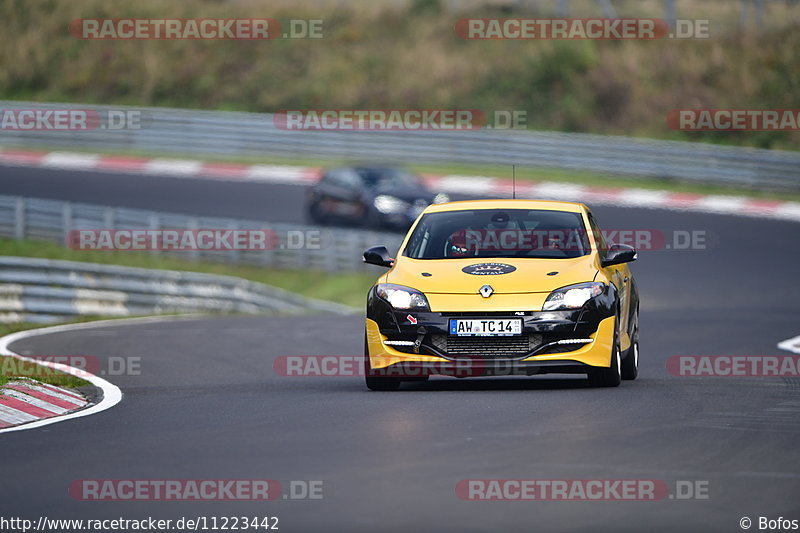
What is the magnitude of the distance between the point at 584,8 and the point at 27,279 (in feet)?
86.9

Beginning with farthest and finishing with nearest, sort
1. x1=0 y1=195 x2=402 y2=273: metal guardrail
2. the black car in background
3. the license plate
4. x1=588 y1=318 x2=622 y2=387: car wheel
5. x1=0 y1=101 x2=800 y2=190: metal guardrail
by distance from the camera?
x1=0 y1=101 x2=800 y2=190: metal guardrail
the black car in background
x1=0 y1=195 x2=402 y2=273: metal guardrail
x1=588 y1=318 x2=622 y2=387: car wheel
the license plate

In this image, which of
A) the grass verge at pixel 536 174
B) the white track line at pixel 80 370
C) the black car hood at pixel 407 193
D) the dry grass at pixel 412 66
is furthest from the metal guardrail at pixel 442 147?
the white track line at pixel 80 370

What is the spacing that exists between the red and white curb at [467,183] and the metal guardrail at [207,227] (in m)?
7.00

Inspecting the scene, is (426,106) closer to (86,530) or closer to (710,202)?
(710,202)

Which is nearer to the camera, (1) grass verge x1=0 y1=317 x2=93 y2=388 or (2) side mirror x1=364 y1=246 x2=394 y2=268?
(2) side mirror x1=364 y1=246 x2=394 y2=268

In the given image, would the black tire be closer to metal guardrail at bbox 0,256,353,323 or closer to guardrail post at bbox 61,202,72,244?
metal guardrail at bbox 0,256,353,323

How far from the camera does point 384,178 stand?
106ft

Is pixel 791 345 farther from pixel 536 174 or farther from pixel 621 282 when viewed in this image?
pixel 536 174

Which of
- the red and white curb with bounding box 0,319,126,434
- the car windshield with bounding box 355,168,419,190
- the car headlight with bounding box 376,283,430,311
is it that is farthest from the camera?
the car windshield with bounding box 355,168,419,190

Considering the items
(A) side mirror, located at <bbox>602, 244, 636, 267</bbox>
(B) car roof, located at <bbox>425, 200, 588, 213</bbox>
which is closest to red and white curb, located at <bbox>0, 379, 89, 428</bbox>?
(B) car roof, located at <bbox>425, 200, 588, 213</bbox>

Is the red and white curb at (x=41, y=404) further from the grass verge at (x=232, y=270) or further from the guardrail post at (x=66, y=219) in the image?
the guardrail post at (x=66, y=219)

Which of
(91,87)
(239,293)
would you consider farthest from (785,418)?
(91,87)

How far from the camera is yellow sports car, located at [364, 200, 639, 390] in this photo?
11523 mm

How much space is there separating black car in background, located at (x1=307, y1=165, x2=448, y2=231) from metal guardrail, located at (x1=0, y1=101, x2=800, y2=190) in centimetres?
769
